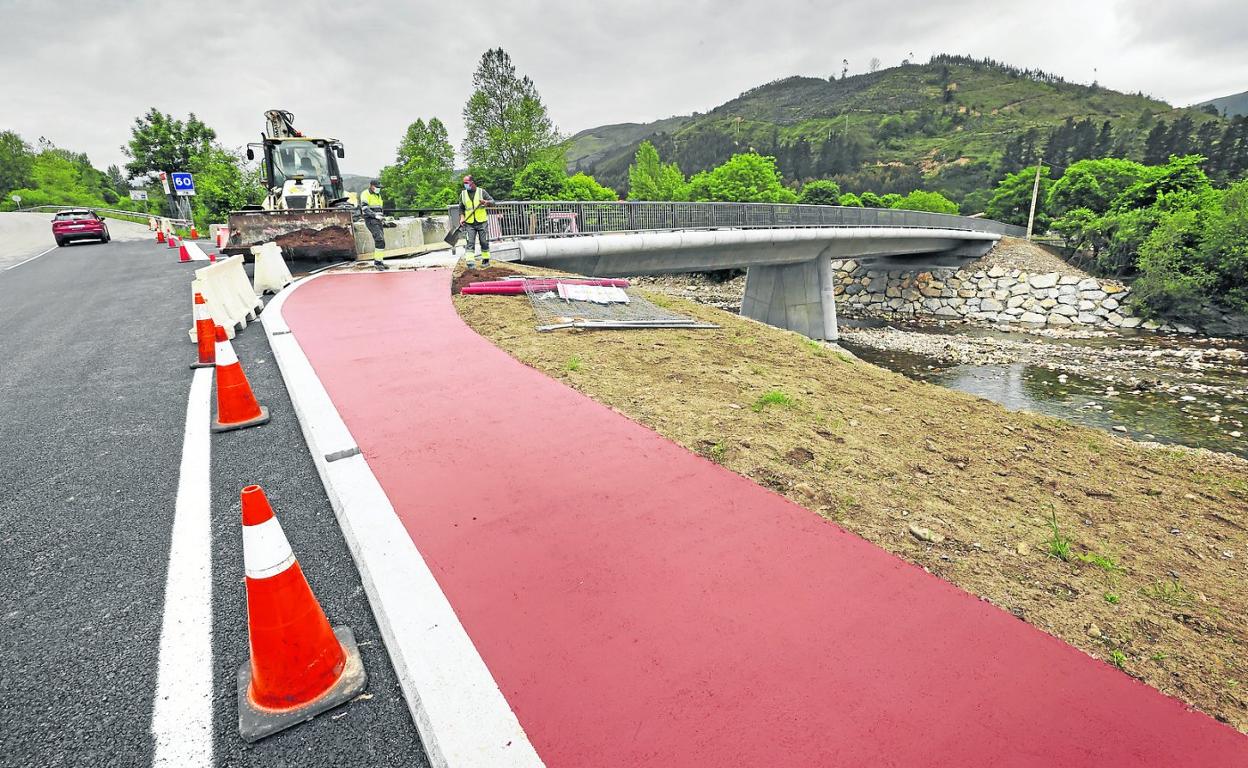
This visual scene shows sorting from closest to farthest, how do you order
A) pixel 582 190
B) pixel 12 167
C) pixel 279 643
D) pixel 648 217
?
pixel 279 643, pixel 648 217, pixel 582 190, pixel 12 167

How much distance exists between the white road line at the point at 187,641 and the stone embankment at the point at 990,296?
3324 cm

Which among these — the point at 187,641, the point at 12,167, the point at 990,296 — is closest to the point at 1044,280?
the point at 990,296

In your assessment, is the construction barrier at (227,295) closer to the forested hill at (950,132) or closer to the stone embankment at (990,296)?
the stone embankment at (990,296)

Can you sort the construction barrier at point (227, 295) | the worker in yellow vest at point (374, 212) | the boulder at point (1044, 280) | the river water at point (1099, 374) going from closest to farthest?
the construction barrier at point (227, 295) < the worker in yellow vest at point (374, 212) < the river water at point (1099, 374) < the boulder at point (1044, 280)

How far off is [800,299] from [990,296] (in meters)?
12.6

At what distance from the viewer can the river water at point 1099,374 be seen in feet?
43.7

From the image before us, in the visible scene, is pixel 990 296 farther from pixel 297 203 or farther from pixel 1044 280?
pixel 297 203

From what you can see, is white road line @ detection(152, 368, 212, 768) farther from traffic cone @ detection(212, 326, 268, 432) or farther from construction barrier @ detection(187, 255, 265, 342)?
construction barrier @ detection(187, 255, 265, 342)

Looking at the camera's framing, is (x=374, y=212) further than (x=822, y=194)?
No

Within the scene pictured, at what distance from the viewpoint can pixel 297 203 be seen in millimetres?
14617

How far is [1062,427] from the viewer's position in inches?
267

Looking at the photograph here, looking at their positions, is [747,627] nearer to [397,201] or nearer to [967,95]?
[397,201]

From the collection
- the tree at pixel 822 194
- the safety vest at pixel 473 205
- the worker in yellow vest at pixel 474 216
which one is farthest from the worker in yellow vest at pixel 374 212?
the tree at pixel 822 194

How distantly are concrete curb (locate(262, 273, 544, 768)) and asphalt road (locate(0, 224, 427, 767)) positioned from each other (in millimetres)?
96
